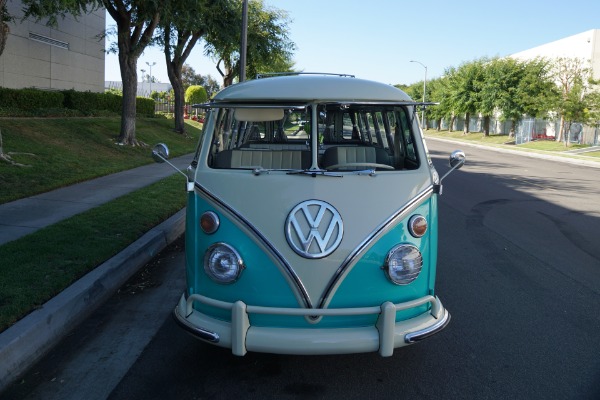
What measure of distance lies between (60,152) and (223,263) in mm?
11875

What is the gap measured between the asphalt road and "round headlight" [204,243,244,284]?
29.9 inches

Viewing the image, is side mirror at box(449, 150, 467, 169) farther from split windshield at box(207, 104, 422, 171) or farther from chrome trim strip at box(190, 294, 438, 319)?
chrome trim strip at box(190, 294, 438, 319)


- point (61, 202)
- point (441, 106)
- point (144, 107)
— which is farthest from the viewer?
point (441, 106)

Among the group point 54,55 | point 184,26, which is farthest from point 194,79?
point 184,26

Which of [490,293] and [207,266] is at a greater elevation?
[207,266]

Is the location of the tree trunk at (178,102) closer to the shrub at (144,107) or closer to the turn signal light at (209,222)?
the shrub at (144,107)

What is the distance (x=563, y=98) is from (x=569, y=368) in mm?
36204

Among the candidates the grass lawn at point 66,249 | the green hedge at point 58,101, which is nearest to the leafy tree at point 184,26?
the green hedge at point 58,101

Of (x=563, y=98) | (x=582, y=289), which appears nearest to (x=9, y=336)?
(x=582, y=289)

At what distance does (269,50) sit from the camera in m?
29.3

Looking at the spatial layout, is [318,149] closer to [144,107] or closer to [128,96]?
[128,96]

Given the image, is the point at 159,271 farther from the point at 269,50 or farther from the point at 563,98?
the point at 563,98

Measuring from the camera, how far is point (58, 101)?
20.5 meters

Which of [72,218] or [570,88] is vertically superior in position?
[570,88]
